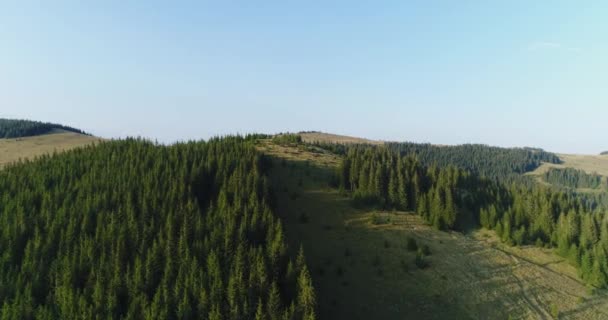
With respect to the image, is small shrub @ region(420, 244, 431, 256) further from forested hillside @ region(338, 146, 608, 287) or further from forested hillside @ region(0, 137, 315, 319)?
forested hillside @ region(0, 137, 315, 319)

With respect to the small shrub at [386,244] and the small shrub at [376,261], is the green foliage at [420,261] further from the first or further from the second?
the small shrub at [376,261]

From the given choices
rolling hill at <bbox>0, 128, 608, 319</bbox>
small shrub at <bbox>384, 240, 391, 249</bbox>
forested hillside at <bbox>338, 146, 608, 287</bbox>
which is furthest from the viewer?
forested hillside at <bbox>338, 146, 608, 287</bbox>

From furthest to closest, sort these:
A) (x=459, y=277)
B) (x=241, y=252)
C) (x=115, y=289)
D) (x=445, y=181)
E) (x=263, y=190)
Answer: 1. (x=445, y=181)
2. (x=263, y=190)
3. (x=459, y=277)
4. (x=241, y=252)
5. (x=115, y=289)

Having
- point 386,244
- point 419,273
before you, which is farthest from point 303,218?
point 419,273

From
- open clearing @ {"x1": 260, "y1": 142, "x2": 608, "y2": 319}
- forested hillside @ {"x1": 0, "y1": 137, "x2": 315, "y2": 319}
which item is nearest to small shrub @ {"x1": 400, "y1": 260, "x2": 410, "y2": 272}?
open clearing @ {"x1": 260, "y1": 142, "x2": 608, "y2": 319}

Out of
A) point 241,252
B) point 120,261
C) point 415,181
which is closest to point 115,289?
point 120,261

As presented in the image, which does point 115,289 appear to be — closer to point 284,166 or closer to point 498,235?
point 284,166
